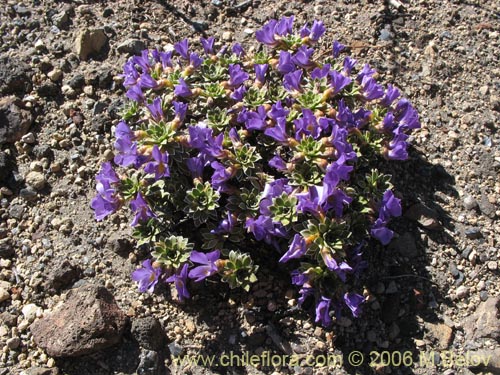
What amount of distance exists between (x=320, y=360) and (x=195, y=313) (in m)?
0.70

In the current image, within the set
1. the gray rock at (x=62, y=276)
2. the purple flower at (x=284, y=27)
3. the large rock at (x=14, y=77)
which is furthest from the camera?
the large rock at (x=14, y=77)

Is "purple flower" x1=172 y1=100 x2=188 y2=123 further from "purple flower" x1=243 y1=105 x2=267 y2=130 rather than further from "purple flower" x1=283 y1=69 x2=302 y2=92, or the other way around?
"purple flower" x1=283 y1=69 x2=302 y2=92

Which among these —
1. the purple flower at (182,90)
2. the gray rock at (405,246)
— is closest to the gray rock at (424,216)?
the gray rock at (405,246)

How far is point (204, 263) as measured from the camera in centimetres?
300

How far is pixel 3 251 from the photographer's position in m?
3.49

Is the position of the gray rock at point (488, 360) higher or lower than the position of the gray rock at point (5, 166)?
lower

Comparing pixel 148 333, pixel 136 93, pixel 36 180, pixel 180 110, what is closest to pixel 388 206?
pixel 180 110

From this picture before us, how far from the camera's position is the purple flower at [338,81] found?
321 centimetres

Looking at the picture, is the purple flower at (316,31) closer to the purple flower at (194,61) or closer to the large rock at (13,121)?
the purple flower at (194,61)

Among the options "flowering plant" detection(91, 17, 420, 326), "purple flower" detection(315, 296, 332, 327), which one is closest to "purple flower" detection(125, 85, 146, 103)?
"flowering plant" detection(91, 17, 420, 326)

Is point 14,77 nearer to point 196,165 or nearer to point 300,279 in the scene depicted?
point 196,165

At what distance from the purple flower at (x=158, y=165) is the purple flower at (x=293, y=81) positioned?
0.77m

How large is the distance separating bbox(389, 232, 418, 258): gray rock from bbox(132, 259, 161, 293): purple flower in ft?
4.40

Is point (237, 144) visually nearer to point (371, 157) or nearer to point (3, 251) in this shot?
point (371, 157)
